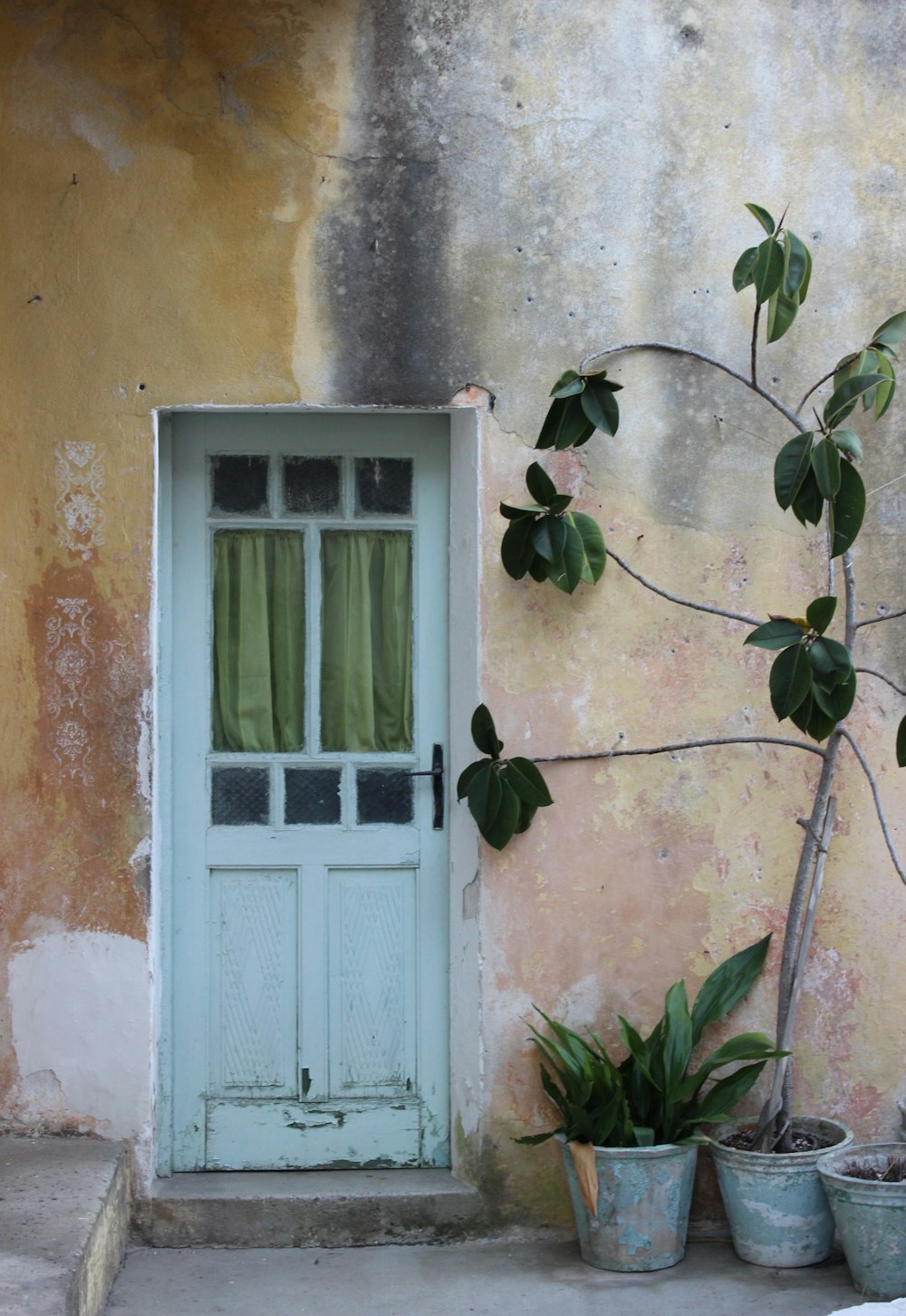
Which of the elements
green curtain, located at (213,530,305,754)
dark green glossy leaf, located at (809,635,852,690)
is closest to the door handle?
green curtain, located at (213,530,305,754)

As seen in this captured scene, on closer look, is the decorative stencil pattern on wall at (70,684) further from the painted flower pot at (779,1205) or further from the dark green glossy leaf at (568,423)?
the painted flower pot at (779,1205)

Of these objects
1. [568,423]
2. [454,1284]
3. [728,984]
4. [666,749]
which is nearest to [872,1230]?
[728,984]

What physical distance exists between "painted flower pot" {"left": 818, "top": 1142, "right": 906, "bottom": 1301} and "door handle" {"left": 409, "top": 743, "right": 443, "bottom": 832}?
1361mm

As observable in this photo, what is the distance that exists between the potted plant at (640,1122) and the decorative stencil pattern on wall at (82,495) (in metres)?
1.78

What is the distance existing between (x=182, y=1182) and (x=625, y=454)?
2335 millimetres

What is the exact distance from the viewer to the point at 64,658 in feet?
12.5

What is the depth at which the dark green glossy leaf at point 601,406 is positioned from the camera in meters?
3.60

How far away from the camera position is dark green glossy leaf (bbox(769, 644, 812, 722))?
3.29 meters

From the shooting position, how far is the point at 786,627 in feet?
10.9

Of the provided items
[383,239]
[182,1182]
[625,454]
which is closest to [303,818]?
[182,1182]

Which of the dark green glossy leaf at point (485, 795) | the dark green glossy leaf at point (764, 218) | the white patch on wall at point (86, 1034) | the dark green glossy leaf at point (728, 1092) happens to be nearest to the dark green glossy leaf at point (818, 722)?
→ the dark green glossy leaf at point (485, 795)

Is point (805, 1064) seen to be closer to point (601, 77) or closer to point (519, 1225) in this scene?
point (519, 1225)

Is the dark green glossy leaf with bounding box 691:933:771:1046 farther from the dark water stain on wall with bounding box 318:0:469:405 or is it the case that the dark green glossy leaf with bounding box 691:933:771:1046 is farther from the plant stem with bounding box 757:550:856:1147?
the dark water stain on wall with bounding box 318:0:469:405

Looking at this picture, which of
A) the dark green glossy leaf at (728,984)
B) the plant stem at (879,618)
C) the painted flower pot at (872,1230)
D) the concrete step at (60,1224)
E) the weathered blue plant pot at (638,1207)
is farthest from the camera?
the dark green glossy leaf at (728,984)
